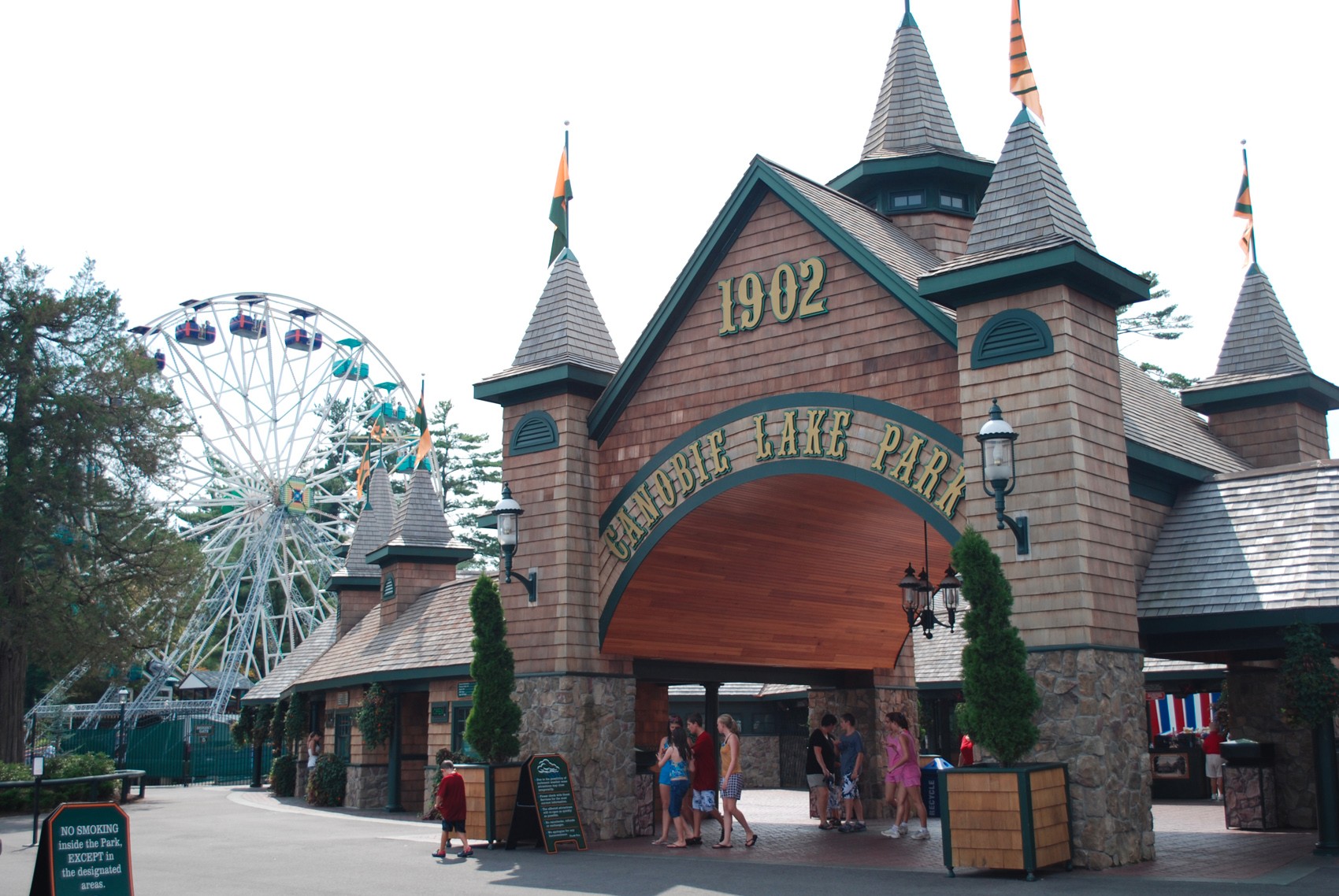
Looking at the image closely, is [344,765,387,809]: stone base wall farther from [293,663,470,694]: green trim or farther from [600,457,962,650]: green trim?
[600,457,962,650]: green trim

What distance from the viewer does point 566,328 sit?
16.9 meters

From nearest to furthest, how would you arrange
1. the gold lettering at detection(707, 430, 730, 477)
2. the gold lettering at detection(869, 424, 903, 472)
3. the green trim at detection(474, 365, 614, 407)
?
the gold lettering at detection(869, 424, 903, 472), the gold lettering at detection(707, 430, 730, 477), the green trim at detection(474, 365, 614, 407)

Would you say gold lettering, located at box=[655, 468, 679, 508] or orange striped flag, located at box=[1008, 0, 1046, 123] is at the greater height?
orange striped flag, located at box=[1008, 0, 1046, 123]

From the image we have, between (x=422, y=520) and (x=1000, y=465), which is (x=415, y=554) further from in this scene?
(x=1000, y=465)

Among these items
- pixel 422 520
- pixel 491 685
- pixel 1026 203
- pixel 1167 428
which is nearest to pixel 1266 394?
pixel 1167 428

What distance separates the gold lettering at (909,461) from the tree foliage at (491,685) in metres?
5.49

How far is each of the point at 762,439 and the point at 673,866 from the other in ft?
16.2

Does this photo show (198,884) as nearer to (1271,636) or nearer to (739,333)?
(739,333)

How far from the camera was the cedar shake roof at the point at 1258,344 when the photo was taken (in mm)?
18078

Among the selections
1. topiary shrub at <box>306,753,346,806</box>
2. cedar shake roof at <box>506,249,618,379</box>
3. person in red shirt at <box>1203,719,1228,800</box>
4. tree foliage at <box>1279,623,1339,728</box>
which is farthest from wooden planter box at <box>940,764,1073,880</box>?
topiary shrub at <box>306,753,346,806</box>

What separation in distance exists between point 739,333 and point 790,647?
5.32 m

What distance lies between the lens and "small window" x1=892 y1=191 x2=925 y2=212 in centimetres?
Result: 1909

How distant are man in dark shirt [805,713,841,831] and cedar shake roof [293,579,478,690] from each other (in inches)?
259

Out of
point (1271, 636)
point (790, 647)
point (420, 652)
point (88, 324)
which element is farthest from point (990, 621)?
point (88, 324)
